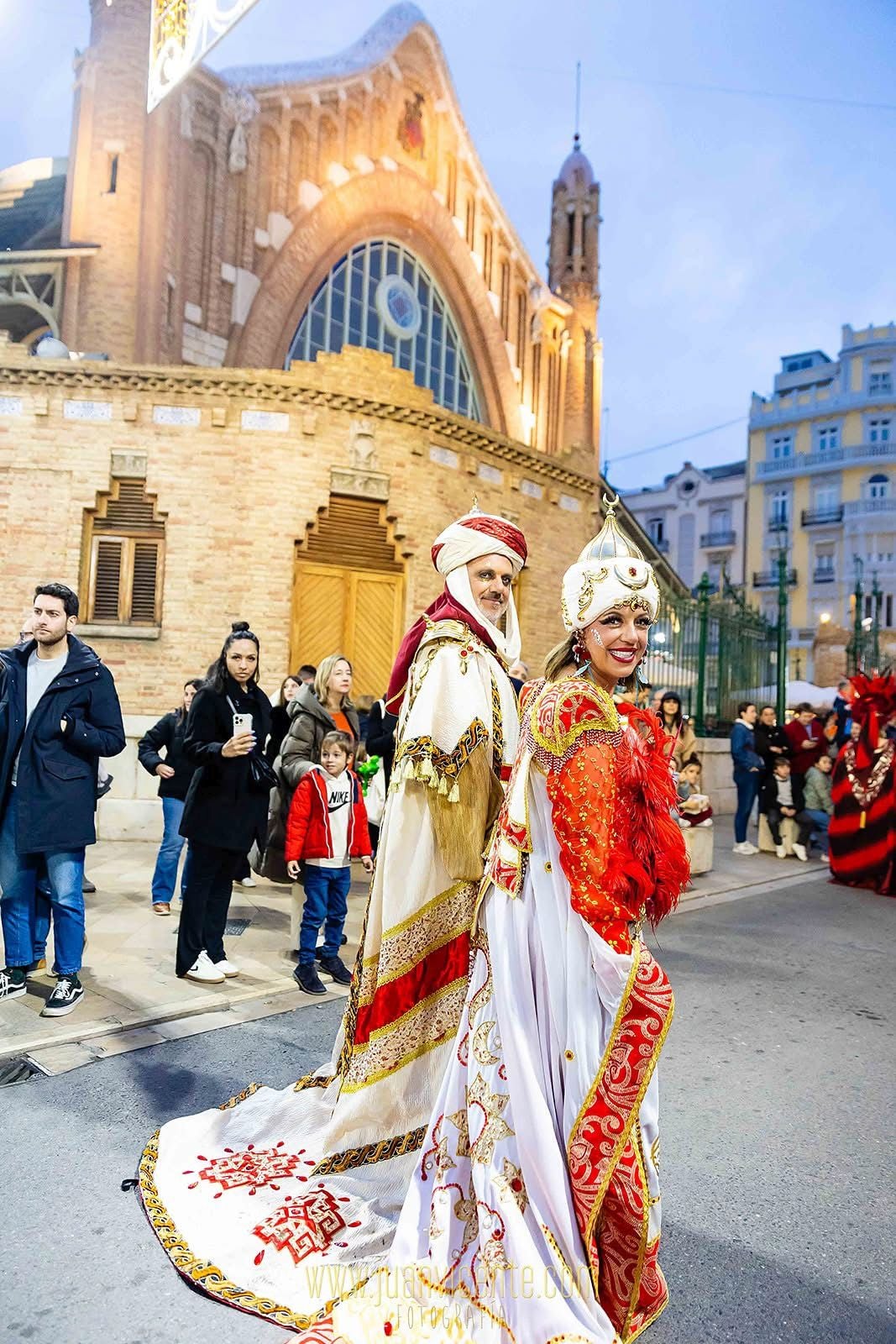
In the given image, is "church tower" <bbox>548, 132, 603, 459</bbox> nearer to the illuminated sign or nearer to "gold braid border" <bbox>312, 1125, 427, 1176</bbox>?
the illuminated sign

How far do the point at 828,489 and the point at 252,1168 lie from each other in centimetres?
4870

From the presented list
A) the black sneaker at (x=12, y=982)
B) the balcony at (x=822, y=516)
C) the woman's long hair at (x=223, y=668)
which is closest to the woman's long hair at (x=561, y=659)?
the woman's long hair at (x=223, y=668)

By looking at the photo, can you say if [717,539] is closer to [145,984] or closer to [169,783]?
[169,783]

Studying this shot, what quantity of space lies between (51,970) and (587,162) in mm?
27108

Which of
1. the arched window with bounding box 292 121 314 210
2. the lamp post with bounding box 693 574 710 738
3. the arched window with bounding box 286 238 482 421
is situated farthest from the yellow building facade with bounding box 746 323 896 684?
the arched window with bounding box 292 121 314 210

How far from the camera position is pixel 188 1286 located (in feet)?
8.17

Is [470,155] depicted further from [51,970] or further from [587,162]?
[51,970]

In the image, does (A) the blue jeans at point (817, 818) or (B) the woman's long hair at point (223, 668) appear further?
(A) the blue jeans at point (817, 818)

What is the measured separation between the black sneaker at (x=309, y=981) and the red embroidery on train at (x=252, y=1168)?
6.69ft

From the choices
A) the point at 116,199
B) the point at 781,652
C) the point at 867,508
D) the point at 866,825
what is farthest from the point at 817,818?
the point at 867,508

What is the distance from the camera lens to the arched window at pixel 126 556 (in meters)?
11.9

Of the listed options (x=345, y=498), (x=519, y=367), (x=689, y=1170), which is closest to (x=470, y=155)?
(x=519, y=367)

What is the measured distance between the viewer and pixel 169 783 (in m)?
6.99

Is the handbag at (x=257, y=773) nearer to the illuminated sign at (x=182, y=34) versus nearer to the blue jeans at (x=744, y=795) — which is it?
the illuminated sign at (x=182, y=34)
